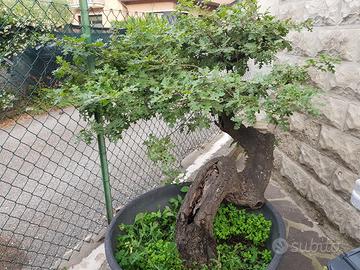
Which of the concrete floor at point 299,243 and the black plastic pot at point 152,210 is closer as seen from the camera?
the black plastic pot at point 152,210

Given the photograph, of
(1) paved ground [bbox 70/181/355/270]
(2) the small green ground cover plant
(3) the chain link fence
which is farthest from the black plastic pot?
(3) the chain link fence

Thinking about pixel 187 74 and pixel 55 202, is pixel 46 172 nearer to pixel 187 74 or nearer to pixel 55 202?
pixel 55 202

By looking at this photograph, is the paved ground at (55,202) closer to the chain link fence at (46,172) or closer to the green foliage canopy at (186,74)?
the chain link fence at (46,172)

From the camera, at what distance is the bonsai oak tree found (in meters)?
1.37

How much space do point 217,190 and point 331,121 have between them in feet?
4.02

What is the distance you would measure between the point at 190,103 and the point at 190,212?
726 mm

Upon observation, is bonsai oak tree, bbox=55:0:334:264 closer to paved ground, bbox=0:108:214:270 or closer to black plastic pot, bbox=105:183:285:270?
black plastic pot, bbox=105:183:285:270

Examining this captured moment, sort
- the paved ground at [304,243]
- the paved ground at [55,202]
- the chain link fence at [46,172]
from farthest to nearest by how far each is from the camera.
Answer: the paved ground at [55,202], the paved ground at [304,243], the chain link fence at [46,172]

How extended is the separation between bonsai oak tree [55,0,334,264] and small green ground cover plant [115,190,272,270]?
0.08 m

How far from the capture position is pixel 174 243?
1792mm

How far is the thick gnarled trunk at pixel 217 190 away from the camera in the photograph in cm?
169

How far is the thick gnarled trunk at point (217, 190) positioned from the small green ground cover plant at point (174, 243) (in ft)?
0.25

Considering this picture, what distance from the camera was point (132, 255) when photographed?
1.72 m

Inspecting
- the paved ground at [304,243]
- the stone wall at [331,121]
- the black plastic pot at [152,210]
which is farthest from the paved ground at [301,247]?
the black plastic pot at [152,210]
